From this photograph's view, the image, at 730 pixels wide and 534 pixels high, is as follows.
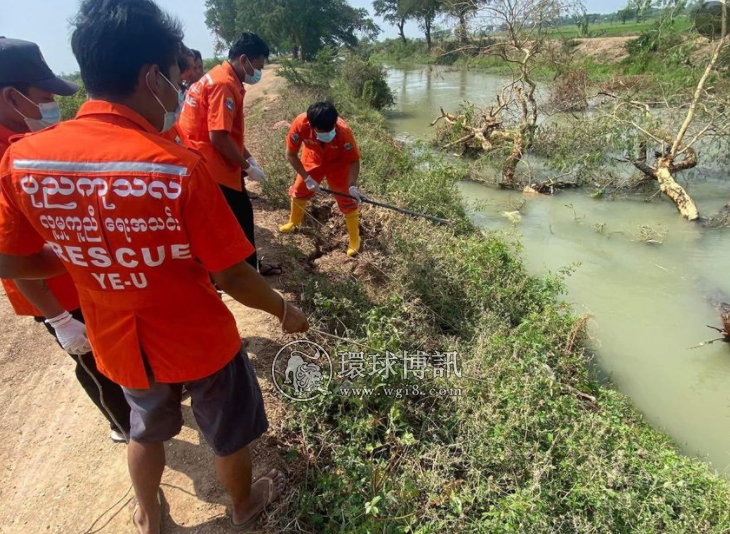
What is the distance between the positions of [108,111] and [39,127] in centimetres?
110

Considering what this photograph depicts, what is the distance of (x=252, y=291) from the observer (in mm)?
1357

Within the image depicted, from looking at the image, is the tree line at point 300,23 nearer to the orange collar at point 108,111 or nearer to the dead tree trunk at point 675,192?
the dead tree trunk at point 675,192

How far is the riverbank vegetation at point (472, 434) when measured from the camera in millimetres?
1961

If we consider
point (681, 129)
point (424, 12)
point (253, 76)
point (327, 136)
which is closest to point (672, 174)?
point (681, 129)

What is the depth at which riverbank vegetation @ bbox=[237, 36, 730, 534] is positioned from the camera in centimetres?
196

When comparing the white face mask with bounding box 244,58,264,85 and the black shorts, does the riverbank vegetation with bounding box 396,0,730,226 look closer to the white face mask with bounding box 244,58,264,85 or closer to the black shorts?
the white face mask with bounding box 244,58,264,85

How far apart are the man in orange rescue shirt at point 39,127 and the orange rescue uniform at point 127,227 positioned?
43 centimetres

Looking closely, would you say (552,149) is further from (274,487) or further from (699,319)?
(274,487)

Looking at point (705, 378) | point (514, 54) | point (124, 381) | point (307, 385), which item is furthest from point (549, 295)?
point (514, 54)

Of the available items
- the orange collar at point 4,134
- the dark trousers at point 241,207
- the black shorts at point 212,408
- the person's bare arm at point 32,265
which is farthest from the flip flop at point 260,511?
the orange collar at point 4,134

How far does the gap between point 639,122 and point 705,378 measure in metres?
5.92

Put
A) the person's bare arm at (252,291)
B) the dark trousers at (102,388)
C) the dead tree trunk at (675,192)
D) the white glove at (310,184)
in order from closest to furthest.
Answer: the person's bare arm at (252,291) < the dark trousers at (102,388) < the white glove at (310,184) < the dead tree trunk at (675,192)

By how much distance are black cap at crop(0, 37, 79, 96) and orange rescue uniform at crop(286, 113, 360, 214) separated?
2.13 metres

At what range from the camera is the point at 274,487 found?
1946mm
